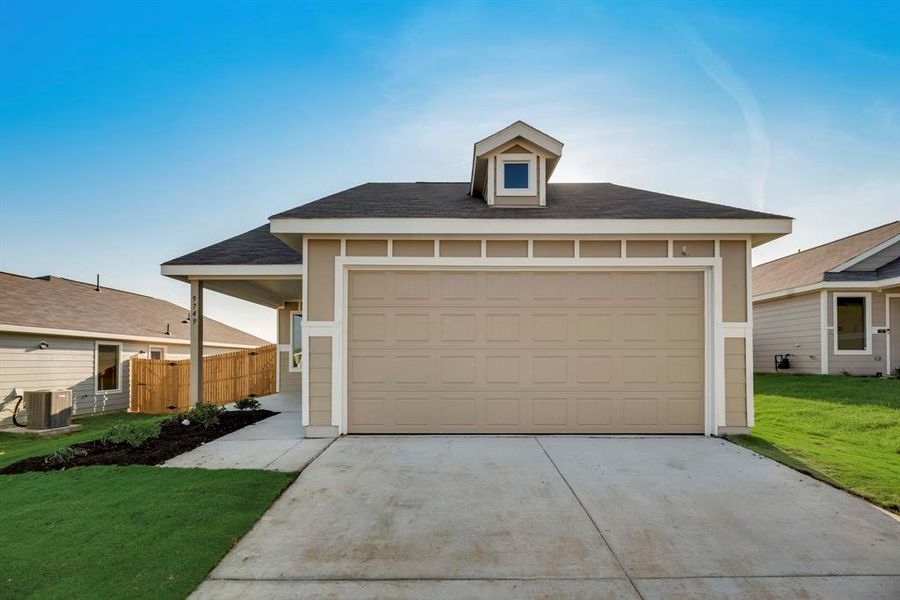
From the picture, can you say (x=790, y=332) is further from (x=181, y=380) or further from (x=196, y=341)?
(x=181, y=380)

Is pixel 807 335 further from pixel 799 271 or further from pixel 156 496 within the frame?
pixel 156 496

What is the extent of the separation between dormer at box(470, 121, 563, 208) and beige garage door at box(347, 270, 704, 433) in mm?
1899

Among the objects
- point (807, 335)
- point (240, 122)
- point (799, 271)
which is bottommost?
point (807, 335)

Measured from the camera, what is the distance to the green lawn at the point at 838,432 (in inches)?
204

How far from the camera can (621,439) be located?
681 centimetres

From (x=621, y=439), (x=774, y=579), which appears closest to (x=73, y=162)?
(x=621, y=439)

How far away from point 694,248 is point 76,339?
16.3 metres

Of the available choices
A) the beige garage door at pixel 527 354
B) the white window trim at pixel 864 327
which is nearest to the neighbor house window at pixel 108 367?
the beige garage door at pixel 527 354

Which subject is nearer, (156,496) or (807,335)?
(156,496)

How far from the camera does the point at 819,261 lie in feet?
52.0

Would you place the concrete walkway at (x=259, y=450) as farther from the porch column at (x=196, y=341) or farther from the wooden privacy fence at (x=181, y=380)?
the wooden privacy fence at (x=181, y=380)

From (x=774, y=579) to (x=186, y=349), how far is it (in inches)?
806

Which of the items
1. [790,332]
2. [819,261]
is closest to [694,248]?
[790,332]

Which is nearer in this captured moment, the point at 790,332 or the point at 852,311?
the point at 852,311
